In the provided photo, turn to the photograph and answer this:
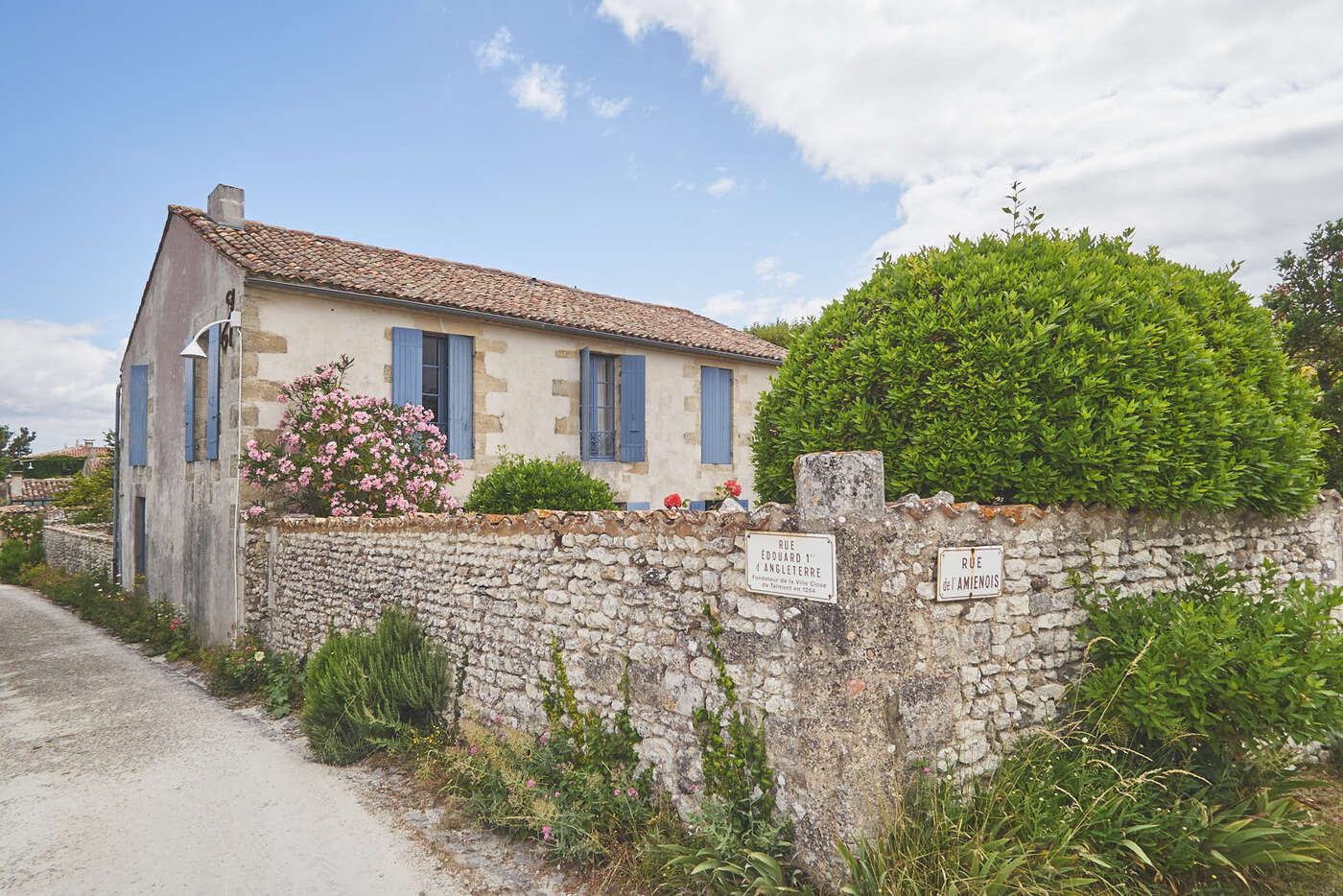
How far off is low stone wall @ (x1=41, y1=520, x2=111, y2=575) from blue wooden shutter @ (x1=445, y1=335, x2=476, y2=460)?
31.9 ft

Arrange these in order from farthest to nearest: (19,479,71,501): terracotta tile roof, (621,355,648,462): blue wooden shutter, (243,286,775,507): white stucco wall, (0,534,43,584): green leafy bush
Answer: (19,479,71,501): terracotta tile roof, (0,534,43,584): green leafy bush, (621,355,648,462): blue wooden shutter, (243,286,775,507): white stucco wall

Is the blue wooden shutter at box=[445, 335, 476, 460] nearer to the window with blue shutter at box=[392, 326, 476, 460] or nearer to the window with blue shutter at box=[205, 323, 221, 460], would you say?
the window with blue shutter at box=[392, 326, 476, 460]

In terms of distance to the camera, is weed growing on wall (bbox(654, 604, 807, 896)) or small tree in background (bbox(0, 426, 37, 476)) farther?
small tree in background (bbox(0, 426, 37, 476))

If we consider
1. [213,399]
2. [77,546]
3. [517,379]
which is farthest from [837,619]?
[77,546]

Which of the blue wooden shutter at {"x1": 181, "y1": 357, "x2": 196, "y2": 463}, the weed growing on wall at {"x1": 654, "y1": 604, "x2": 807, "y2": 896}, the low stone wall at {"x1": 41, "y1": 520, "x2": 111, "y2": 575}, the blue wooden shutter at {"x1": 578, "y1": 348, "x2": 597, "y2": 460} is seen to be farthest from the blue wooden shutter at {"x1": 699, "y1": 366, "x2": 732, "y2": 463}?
the low stone wall at {"x1": 41, "y1": 520, "x2": 111, "y2": 575}

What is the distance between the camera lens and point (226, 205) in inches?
407

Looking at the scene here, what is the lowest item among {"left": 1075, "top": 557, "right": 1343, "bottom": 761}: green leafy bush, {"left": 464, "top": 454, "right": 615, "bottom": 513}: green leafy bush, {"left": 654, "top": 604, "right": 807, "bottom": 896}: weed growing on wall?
{"left": 654, "top": 604, "right": 807, "bottom": 896}: weed growing on wall

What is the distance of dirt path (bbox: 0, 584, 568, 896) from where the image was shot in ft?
13.6

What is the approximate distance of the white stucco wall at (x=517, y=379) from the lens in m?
8.66

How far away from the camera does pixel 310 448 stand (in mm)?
8383

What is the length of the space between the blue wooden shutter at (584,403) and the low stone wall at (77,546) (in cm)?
1058

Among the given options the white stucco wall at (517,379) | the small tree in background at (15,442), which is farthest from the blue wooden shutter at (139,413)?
the small tree in background at (15,442)

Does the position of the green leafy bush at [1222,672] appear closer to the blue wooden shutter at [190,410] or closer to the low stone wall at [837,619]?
the low stone wall at [837,619]

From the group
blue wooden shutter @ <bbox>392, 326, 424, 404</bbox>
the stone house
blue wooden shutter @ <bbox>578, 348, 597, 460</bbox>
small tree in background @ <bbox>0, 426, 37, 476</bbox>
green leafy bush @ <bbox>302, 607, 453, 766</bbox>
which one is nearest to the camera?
green leafy bush @ <bbox>302, 607, 453, 766</bbox>
